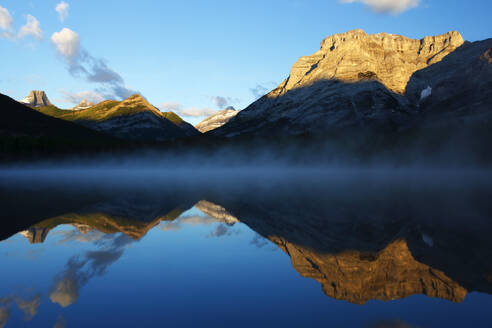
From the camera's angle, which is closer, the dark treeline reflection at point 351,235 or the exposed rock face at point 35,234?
the dark treeline reflection at point 351,235

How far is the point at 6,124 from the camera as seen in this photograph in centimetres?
19438

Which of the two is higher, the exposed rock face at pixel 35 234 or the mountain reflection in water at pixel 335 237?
the mountain reflection in water at pixel 335 237

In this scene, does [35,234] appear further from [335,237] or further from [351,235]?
[351,235]

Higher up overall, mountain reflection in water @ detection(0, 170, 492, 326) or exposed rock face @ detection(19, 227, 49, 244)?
mountain reflection in water @ detection(0, 170, 492, 326)

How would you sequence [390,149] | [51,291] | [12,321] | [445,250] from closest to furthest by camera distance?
[12,321] < [51,291] < [445,250] < [390,149]

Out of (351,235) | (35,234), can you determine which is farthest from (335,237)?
(35,234)

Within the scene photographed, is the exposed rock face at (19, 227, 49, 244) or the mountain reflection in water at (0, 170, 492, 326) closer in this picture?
the mountain reflection in water at (0, 170, 492, 326)

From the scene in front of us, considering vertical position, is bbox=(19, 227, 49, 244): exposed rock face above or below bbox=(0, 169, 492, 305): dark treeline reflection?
below

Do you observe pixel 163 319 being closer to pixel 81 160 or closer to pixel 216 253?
pixel 216 253

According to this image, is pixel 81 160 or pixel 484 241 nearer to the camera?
pixel 484 241

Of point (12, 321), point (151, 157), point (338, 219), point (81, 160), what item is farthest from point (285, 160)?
point (12, 321)

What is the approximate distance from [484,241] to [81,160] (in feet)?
639

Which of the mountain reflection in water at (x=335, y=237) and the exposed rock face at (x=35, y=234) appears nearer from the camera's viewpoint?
the mountain reflection in water at (x=335, y=237)

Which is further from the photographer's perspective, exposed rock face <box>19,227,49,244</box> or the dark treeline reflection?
exposed rock face <box>19,227,49,244</box>
